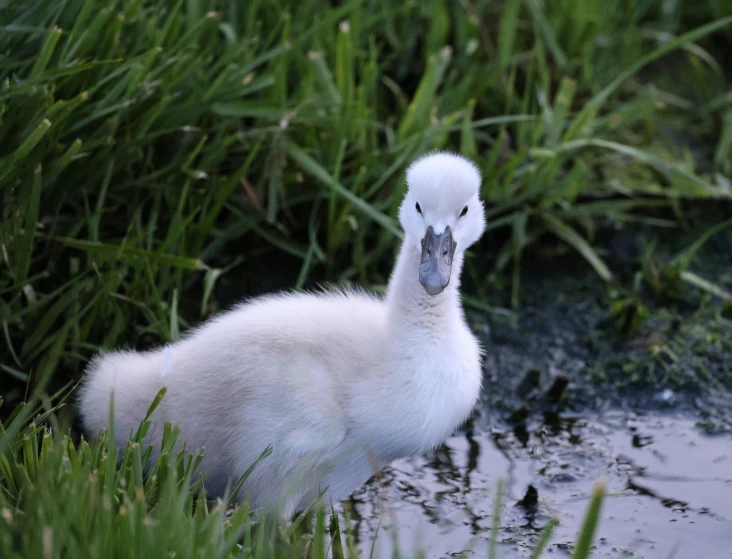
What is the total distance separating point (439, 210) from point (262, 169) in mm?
1307

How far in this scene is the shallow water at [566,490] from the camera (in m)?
3.12

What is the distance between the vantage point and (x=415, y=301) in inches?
126

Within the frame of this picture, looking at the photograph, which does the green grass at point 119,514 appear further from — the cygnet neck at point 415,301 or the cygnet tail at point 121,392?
the cygnet neck at point 415,301

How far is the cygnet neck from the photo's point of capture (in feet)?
10.5

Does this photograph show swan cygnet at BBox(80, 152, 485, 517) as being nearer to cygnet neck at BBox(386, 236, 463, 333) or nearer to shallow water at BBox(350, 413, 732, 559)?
cygnet neck at BBox(386, 236, 463, 333)

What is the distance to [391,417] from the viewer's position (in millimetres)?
3021

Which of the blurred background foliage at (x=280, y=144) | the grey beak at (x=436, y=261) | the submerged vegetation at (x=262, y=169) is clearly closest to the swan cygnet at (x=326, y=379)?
the grey beak at (x=436, y=261)

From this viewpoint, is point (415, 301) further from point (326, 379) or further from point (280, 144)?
point (280, 144)

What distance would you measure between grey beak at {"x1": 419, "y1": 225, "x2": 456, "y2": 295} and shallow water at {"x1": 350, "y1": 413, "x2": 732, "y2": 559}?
2.23 ft

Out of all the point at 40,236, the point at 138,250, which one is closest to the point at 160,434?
the point at 138,250

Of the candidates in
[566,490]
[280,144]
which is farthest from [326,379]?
[280,144]

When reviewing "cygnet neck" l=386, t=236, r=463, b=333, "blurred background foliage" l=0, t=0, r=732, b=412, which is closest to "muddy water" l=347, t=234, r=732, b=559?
"blurred background foliage" l=0, t=0, r=732, b=412

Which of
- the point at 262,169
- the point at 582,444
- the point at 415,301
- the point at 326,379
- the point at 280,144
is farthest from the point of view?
the point at 262,169

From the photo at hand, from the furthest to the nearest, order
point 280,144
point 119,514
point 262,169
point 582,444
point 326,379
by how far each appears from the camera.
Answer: point 262,169 < point 280,144 < point 582,444 < point 326,379 < point 119,514
